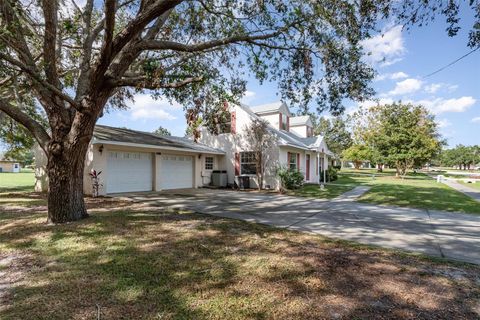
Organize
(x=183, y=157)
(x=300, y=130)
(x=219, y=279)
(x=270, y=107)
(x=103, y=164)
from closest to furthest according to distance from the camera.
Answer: (x=219, y=279) → (x=103, y=164) → (x=183, y=157) → (x=270, y=107) → (x=300, y=130)

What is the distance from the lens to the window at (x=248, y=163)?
18031 mm

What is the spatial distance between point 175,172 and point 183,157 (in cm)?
121

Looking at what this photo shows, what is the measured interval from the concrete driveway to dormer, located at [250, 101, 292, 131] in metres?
10.7

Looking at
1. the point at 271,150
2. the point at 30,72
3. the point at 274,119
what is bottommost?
the point at 271,150

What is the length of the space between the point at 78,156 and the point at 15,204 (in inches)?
229

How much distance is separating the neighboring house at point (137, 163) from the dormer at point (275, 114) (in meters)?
4.81

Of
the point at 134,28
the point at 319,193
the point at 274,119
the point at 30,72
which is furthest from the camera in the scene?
the point at 274,119

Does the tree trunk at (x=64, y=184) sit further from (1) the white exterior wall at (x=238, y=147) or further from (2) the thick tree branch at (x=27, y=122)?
(1) the white exterior wall at (x=238, y=147)

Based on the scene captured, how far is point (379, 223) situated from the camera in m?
7.86

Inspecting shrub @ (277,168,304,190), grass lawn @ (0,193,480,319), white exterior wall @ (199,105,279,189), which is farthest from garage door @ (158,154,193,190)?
grass lawn @ (0,193,480,319)

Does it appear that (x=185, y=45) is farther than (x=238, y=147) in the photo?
No

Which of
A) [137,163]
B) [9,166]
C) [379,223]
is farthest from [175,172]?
[9,166]

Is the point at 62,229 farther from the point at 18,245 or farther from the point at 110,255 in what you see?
the point at 110,255

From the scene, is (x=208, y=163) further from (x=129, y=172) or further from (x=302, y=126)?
(x=302, y=126)
